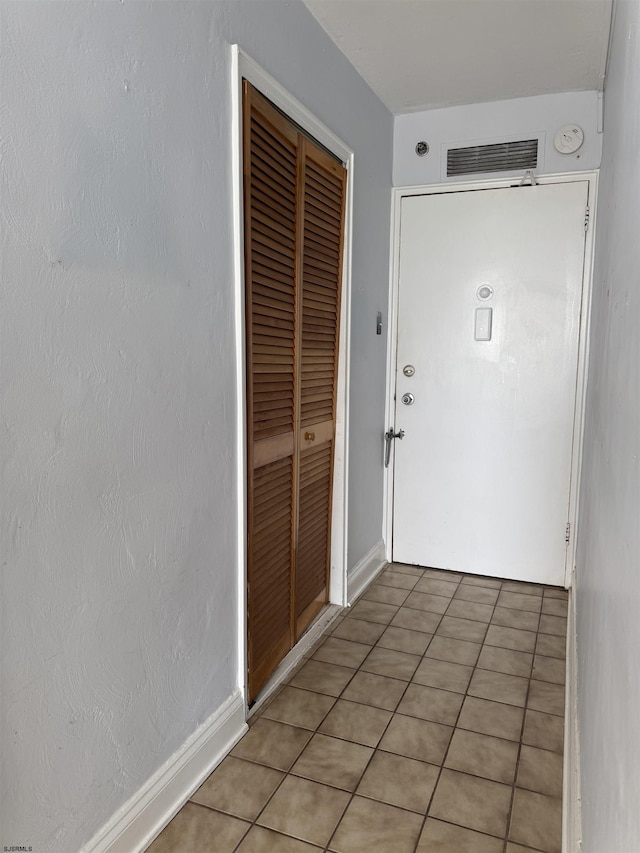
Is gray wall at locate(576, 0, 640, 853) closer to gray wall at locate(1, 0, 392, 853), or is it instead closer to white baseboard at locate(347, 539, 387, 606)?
gray wall at locate(1, 0, 392, 853)

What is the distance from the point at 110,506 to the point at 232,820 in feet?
2.85

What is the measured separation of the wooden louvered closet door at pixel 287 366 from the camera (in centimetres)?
184

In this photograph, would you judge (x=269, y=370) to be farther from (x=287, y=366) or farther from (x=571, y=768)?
(x=571, y=768)

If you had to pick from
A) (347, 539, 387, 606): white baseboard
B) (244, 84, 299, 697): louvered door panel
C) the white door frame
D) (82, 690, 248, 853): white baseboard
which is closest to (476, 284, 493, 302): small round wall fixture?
the white door frame

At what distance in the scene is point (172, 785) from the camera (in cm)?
152

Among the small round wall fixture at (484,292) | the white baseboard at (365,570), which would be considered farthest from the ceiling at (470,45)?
the white baseboard at (365,570)

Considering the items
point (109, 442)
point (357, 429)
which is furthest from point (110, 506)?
point (357, 429)

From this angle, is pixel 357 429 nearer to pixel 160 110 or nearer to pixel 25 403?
pixel 160 110

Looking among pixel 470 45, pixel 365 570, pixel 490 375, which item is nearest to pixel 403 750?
pixel 365 570

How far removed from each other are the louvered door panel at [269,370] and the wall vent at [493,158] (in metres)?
1.18

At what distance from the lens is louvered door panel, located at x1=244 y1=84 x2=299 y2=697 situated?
1.80m

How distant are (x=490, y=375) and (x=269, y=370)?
4.65 ft

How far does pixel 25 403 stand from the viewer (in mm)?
1063

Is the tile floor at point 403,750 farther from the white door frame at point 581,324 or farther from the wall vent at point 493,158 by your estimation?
the wall vent at point 493,158
